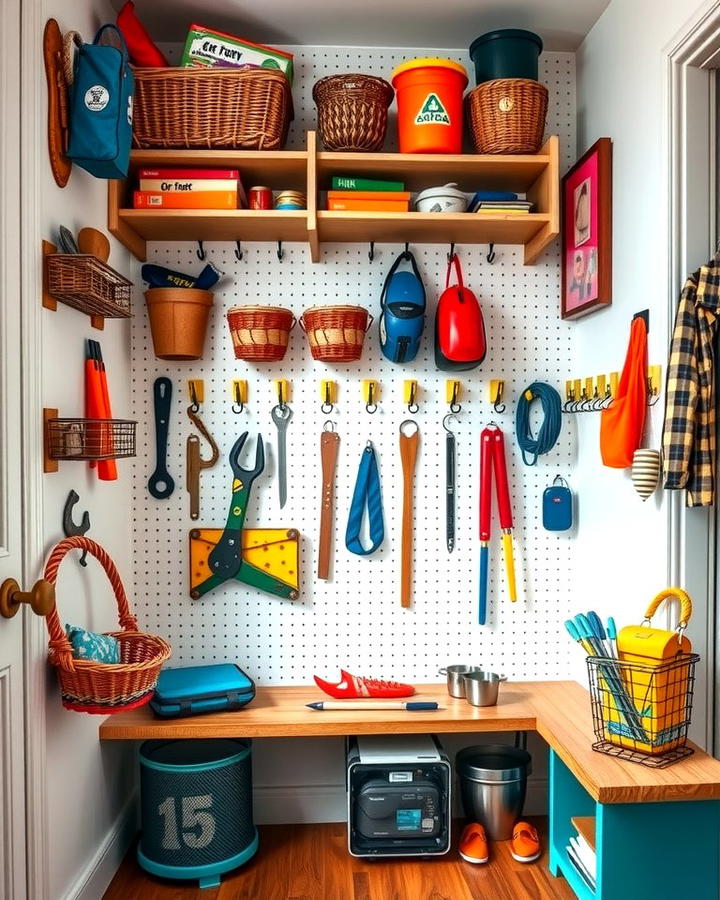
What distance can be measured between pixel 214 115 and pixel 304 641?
5.32 feet

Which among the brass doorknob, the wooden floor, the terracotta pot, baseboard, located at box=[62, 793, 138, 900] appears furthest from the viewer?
the terracotta pot

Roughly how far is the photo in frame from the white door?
1.50 metres

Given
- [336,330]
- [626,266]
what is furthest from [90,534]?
[626,266]

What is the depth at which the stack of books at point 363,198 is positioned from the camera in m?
2.34

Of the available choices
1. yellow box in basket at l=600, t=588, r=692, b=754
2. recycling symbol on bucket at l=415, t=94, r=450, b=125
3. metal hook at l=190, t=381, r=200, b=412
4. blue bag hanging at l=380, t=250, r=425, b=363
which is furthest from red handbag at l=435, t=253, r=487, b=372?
yellow box in basket at l=600, t=588, r=692, b=754

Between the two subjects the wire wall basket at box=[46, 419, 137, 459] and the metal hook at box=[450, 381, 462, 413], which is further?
the metal hook at box=[450, 381, 462, 413]

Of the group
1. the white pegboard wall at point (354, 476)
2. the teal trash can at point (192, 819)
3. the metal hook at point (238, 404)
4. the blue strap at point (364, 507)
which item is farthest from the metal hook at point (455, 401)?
the teal trash can at point (192, 819)

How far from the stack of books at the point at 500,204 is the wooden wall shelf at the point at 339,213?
33mm

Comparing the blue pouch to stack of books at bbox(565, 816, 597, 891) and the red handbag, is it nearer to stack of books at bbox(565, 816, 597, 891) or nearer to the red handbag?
the red handbag

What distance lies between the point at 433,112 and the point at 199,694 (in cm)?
180

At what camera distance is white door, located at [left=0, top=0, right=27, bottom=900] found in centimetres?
159

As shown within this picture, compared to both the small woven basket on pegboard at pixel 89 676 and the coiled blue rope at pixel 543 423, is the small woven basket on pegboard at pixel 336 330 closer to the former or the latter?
the coiled blue rope at pixel 543 423

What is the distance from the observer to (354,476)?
102 inches

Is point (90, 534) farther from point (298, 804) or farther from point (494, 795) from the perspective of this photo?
point (494, 795)
